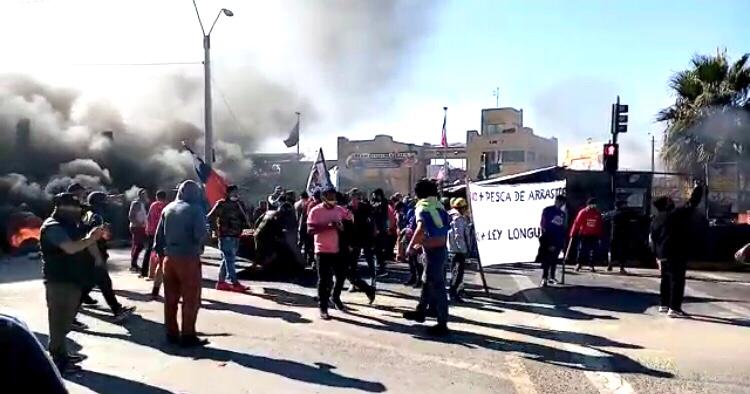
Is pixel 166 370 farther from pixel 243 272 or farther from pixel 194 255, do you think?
pixel 243 272

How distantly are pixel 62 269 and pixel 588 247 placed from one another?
1043 centimetres

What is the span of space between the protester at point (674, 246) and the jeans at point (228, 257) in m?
5.37

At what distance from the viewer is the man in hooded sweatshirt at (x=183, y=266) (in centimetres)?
711

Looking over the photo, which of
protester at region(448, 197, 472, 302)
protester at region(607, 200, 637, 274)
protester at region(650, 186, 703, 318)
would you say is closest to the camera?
protester at region(650, 186, 703, 318)

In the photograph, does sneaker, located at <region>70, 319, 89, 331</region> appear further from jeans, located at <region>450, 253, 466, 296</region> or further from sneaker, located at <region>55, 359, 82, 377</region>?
jeans, located at <region>450, 253, 466, 296</region>

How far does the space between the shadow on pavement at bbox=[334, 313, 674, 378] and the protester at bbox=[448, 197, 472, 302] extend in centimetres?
174

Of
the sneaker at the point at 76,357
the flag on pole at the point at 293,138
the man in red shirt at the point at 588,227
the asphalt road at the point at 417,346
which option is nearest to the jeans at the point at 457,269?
the asphalt road at the point at 417,346

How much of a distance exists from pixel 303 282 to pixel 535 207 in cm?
363

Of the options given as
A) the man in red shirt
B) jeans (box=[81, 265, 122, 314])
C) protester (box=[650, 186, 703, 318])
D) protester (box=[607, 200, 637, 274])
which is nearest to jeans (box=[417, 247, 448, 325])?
protester (box=[650, 186, 703, 318])

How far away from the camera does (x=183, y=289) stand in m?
7.12

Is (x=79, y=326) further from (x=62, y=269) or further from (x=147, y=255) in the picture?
(x=147, y=255)

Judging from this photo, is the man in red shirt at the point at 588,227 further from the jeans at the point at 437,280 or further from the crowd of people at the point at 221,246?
the jeans at the point at 437,280

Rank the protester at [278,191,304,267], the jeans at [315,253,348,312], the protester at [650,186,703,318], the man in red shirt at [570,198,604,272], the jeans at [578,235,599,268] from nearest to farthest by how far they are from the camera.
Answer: the jeans at [315,253,348,312]
the protester at [650,186,703,318]
the protester at [278,191,304,267]
the man in red shirt at [570,198,604,272]
the jeans at [578,235,599,268]

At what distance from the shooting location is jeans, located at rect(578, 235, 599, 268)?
46.4 feet
